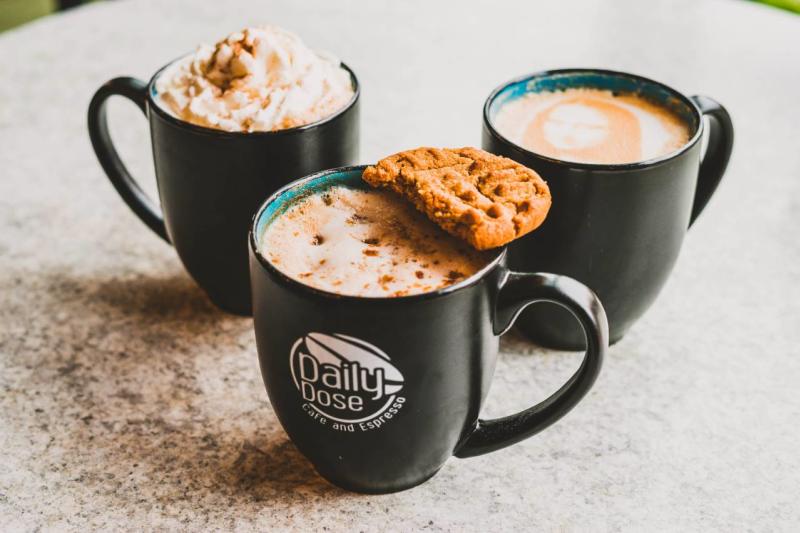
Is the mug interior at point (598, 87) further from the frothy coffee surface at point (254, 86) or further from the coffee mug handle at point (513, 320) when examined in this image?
the coffee mug handle at point (513, 320)

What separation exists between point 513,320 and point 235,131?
336 mm

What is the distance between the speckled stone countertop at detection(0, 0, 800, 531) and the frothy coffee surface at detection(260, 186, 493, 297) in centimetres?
21

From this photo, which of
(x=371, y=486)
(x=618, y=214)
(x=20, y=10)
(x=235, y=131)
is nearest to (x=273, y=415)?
(x=371, y=486)

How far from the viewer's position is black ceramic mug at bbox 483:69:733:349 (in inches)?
30.0

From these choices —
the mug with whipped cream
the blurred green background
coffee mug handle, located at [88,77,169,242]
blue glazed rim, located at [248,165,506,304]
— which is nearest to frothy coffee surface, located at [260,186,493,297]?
blue glazed rim, located at [248,165,506,304]

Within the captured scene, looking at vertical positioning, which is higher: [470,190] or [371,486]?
[470,190]

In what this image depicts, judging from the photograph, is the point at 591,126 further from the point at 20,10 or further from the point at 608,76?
the point at 20,10

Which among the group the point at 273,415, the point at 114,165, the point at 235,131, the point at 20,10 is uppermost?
the point at 235,131

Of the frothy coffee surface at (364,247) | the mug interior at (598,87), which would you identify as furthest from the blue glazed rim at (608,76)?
the frothy coffee surface at (364,247)

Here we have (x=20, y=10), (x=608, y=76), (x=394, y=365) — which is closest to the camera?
(x=394, y=365)

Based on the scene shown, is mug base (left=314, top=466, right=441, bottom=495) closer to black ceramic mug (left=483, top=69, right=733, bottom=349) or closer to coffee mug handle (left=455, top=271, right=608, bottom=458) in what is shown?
coffee mug handle (left=455, top=271, right=608, bottom=458)

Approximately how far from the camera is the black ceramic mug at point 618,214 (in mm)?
761

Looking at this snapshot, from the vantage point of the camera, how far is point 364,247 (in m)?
0.68

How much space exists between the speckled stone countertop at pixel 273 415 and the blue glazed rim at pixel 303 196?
8.8 inches
